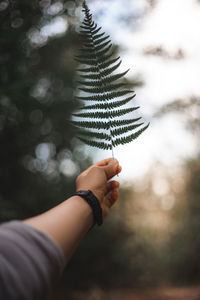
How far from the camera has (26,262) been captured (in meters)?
0.50

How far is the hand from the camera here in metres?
0.91

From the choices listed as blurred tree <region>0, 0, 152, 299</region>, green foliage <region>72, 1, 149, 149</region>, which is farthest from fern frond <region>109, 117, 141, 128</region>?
blurred tree <region>0, 0, 152, 299</region>

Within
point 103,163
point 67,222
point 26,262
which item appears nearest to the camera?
point 26,262

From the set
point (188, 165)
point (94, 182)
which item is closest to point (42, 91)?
point (94, 182)

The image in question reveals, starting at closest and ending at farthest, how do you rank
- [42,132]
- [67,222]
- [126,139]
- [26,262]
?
[26,262] < [67,222] < [126,139] < [42,132]

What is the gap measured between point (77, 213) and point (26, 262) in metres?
0.25

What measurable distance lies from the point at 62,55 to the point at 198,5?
11.6ft

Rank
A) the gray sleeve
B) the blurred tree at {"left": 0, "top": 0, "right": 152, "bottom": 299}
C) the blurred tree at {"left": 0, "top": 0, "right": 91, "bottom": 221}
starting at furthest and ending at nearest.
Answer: the blurred tree at {"left": 0, "top": 0, "right": 91, "bottom": 221}, the blurred tree at {"left": 0, "top": 0, "right": 152, "bottom": 299}, the gray sleeve

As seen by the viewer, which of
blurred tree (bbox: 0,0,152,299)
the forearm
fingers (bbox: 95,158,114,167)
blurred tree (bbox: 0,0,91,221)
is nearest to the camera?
the forearm

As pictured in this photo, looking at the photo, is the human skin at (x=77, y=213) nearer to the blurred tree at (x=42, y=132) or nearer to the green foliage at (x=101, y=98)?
the green foliage at (x=101, y=98)

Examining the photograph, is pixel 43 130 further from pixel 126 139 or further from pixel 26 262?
pixel 26 262

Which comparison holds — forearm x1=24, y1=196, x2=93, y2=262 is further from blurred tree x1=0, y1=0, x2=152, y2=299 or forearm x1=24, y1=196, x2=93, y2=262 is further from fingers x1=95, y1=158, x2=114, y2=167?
blurred tree x1=0, y1=0, x2=152, y2=299

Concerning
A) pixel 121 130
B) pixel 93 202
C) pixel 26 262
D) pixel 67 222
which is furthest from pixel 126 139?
pixel 26 262

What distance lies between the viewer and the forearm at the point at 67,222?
0.61 m
